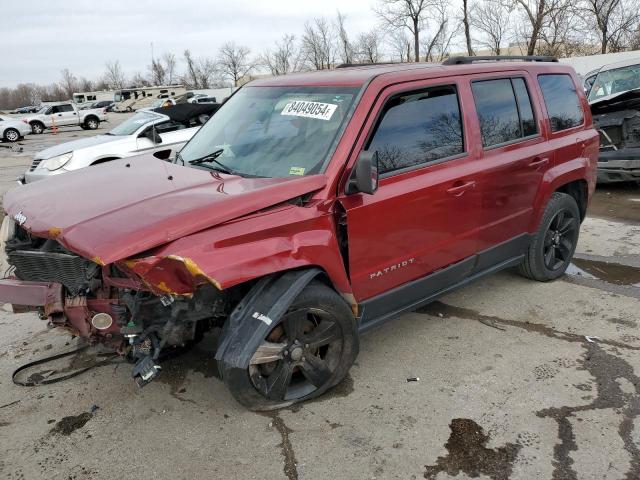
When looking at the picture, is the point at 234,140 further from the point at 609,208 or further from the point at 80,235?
the point at 609,208

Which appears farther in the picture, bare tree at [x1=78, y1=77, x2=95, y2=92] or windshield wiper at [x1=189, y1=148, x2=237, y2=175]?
bare tree at [x1=78, y1=77, x2=95, y2=92]

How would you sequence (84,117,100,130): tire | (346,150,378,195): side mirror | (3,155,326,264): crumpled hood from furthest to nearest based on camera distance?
1. (84,117,100,130): tire
2. (346,150,378,195): side mirror
3. (3,155,326,264): crumpled hood

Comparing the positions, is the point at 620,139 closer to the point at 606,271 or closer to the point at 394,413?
the point at 606,271

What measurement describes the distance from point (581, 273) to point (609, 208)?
9.95 ft

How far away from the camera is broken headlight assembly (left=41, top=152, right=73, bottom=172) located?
8.93 m

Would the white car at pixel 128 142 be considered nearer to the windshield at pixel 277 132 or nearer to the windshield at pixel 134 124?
the windshield at pixel 134 124

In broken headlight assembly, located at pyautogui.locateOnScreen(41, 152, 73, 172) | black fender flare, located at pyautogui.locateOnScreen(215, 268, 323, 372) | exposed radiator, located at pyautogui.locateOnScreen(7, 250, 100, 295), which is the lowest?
black fender flare, located at pyautogui.locateOnScreen(215, 268, 323, 372)

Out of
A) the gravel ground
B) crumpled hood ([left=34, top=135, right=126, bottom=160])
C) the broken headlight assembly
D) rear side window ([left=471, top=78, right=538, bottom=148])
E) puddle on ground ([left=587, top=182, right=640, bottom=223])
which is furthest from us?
crumpled hood ([left=34, top=135, right=126, bottom=160])

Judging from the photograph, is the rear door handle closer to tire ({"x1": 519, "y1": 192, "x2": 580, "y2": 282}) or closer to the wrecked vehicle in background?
tire ({"x1": 519, "y1": 192, "x2": 580, "y2": 282})

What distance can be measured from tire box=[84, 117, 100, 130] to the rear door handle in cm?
3453

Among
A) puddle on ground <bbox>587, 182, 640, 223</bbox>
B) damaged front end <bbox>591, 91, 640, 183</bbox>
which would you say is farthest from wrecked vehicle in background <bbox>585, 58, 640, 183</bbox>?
puddle on ground <bbox>587, 182, 640, 223</bbox>

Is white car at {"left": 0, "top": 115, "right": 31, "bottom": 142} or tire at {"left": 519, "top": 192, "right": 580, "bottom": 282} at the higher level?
white car at {"left": 0, "top": 115, "right": 31, "bottom": 142}

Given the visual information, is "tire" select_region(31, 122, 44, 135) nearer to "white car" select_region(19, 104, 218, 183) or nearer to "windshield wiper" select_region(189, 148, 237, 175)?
"white car" select_region(19, 104, 218, 183)

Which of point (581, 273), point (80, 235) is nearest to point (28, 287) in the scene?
point (80, 235)
